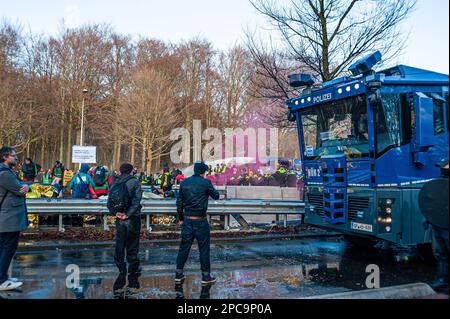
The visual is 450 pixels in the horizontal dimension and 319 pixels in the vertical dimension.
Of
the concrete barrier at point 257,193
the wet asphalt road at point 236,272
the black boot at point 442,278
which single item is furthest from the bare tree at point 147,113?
the black boot at point 442,278

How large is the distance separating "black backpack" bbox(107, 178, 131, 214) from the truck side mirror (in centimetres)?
499

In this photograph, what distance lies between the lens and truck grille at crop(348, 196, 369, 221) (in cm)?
748

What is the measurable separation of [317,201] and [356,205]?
3.57 ft

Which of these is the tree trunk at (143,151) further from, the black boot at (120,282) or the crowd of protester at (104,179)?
the black boot at (120,282)

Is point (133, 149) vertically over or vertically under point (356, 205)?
over

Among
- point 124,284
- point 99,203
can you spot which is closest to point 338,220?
point 124,284

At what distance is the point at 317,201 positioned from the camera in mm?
8641

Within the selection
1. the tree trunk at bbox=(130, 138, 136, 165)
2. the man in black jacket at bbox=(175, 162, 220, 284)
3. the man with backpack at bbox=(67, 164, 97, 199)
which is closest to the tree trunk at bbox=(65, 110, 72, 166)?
the tree trunk at bbox=(130, 138, 136, 165)

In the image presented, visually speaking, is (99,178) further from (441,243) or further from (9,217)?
(441,243)

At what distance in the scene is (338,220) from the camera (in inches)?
314

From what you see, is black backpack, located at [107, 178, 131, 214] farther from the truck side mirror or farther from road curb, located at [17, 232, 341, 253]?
the truck side mirror

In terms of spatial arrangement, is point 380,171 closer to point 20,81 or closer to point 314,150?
point 314,150

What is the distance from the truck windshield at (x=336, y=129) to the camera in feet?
24.8

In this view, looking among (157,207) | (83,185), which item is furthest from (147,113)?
(157,207)
